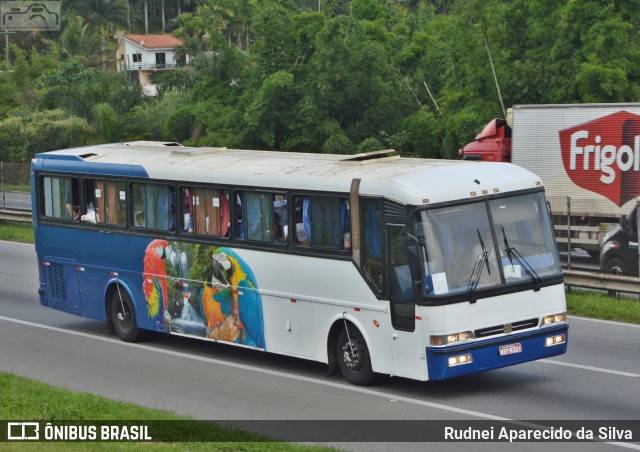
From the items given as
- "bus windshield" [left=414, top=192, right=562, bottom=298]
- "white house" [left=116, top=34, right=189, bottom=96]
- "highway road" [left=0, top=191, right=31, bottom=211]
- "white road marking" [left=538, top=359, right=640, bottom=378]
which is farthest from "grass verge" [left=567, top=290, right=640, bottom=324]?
"white house" [left=116, top=34, right=189, bottom=96]

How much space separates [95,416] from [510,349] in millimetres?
4622

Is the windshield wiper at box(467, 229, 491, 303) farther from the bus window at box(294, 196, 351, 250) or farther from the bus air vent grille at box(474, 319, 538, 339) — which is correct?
the bus window at box(294, 196, 351, 250)

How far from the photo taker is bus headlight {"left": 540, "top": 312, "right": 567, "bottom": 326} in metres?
13.2

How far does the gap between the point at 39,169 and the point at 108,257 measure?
8.28 feet

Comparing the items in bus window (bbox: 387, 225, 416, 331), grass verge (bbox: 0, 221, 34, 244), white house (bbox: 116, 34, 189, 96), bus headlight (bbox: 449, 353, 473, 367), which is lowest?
grass verge (bbox: 0, 221, 34, 244)

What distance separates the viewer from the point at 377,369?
13344mm

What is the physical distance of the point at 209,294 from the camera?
632 inches

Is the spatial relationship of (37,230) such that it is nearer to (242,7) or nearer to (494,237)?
(494,237)

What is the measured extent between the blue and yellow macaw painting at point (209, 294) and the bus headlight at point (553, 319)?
392 centimetres

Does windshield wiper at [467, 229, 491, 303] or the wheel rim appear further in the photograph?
the wheel rim

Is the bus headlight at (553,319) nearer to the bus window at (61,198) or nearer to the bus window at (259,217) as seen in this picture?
the bus window at (259,217)

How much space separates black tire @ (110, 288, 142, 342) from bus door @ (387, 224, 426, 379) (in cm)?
609

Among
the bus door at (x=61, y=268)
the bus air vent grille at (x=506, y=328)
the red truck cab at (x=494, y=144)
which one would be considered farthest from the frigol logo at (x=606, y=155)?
the bus air vent grille at (x=506, y=328)

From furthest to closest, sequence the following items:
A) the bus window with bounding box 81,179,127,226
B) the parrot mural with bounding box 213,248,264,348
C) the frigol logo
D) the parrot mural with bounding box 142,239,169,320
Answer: the frigol logo → the bus window with bounding box 81,179,127,226 → the parrot mural with bounding box 142,239,169,320 → the parrot mural with bounding box 213,248,264,348
